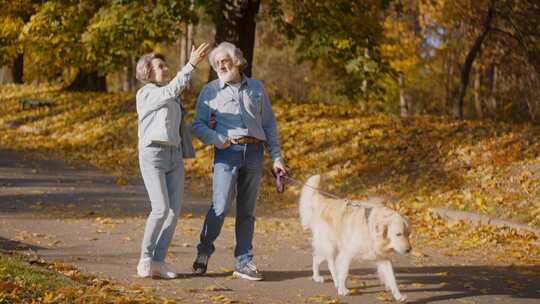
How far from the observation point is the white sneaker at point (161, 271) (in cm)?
769

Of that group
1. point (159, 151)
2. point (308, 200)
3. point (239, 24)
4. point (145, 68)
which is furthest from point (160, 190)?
point (239, 24)

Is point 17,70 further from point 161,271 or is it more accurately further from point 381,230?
point 381,230

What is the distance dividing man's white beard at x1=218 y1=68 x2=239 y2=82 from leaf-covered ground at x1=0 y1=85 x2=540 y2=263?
13.8 ft

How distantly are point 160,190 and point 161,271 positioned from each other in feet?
2.58

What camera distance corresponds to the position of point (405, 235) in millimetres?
6605

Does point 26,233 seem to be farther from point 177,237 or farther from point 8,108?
point 8,108

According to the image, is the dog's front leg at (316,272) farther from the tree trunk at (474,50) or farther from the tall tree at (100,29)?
the tree trunk at (474,50)

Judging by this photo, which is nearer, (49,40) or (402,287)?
(402,287)

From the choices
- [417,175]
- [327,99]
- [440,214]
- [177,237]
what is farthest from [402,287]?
[327,99]

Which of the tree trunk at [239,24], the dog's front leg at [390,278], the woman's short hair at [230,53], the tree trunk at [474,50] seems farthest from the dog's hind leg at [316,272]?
the tree trunk at [474,50]

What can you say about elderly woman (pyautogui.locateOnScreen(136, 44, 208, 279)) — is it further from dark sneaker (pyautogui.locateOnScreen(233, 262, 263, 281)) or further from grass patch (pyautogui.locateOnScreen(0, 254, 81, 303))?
grass patch (pyautogui.locateOnScreen(0, 254, 81, 303))

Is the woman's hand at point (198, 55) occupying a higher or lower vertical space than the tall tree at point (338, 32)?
lower

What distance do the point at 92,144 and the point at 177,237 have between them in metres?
11.8

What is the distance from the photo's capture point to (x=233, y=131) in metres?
7.56
